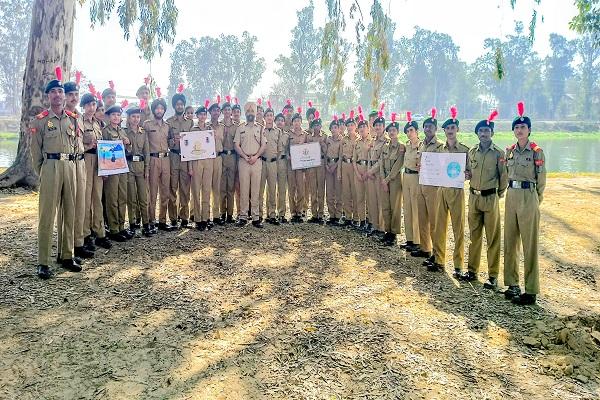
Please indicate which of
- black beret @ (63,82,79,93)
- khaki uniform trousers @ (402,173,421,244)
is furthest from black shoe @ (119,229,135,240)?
khaki uniform trousers @ (402,173,421,244)

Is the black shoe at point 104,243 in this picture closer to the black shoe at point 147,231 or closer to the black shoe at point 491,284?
the black shoe at point 147,231

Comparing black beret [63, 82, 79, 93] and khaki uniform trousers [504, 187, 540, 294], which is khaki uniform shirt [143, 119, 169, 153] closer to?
black beret [63, 82, 79, 93]

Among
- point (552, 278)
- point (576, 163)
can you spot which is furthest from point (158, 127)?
point (576, 163)

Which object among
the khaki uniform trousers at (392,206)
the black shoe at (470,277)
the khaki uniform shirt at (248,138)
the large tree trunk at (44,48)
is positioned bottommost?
the black shoe at (470,277)

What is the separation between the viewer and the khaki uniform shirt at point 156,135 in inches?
239

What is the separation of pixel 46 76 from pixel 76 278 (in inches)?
222

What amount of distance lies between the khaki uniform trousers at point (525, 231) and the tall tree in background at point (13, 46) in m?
62.0

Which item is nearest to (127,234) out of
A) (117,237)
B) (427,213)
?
(117,237)

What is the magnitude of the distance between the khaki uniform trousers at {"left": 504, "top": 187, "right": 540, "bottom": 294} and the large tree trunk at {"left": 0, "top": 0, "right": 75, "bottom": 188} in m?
8.06

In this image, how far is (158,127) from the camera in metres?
6.12

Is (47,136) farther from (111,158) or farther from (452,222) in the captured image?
(452,222)

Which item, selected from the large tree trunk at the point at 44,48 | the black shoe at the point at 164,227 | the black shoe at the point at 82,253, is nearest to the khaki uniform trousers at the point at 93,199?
the black shoe at the point at 82,253

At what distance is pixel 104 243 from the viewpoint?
5309 millimetres

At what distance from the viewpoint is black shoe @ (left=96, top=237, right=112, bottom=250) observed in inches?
209
